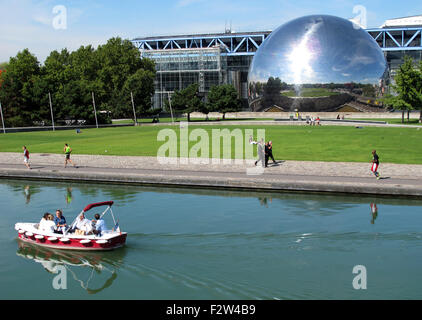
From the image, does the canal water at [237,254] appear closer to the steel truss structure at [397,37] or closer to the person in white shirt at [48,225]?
the person in white shirt at [48,225]

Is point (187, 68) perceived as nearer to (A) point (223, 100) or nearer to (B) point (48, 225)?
(A) point (223, 100)

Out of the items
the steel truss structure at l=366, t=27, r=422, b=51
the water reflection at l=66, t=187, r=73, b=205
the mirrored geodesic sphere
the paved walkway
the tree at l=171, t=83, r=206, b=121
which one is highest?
the steel truss structure at l=366, t=27, r=422, b=51

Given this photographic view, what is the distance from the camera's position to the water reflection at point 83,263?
13250mm

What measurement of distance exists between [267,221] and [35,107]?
211 ft

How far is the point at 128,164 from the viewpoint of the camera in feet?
101

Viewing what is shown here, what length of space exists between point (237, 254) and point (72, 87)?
223 ft

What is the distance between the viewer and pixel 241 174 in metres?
25.7

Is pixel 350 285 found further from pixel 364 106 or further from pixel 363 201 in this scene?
pixel 364 106

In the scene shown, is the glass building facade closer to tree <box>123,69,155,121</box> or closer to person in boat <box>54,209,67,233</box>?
tree <box>123,69,155,121</box>

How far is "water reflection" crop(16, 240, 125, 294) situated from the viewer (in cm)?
1325

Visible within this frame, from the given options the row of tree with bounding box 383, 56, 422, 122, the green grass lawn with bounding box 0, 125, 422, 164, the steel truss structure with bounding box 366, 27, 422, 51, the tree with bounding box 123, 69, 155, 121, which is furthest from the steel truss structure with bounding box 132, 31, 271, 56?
the green grass lawn with bounding box 0, 125, 422, 164

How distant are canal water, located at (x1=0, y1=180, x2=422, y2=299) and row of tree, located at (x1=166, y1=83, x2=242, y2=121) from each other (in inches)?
2248

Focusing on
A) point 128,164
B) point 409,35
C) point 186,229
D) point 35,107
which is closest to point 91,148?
point 128,164

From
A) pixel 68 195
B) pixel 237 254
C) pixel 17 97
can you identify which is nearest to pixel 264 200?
pixel 237 254
